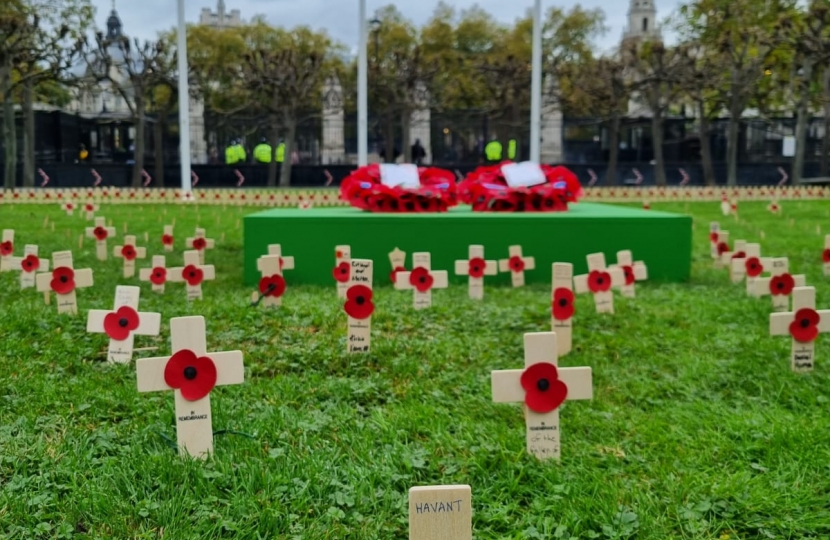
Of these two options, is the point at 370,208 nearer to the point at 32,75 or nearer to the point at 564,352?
the point at 564,352

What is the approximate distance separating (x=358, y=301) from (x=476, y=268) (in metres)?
1.89

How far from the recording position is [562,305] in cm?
388

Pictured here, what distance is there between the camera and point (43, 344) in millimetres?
4082

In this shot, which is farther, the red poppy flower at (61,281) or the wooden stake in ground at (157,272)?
the wooden stake in ground at (157,272)

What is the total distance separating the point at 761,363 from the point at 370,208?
13.3 feet

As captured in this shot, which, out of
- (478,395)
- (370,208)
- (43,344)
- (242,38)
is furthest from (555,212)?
(242,38)

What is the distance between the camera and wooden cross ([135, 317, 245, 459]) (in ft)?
8.27

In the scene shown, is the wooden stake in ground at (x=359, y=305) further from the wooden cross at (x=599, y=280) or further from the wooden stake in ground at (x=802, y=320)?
the wooden stake in ground at (x=802, y=320)

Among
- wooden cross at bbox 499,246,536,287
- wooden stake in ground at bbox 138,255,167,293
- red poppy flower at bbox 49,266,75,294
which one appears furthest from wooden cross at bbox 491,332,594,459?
wooden stake in ground at bbox 138,255,167,293

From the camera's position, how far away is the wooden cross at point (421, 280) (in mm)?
5012

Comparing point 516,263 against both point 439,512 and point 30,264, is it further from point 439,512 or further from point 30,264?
point 439,512

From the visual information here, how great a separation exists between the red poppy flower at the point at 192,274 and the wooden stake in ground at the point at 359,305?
1689mm

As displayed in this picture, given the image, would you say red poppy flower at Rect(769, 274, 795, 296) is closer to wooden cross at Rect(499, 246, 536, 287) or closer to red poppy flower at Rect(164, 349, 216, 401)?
wooden cross at Rect(499, 246, 536, 287)

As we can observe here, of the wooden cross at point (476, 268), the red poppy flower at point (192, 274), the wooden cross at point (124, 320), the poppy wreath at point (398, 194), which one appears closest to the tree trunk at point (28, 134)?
the poppy wreath at point (398, 194)
